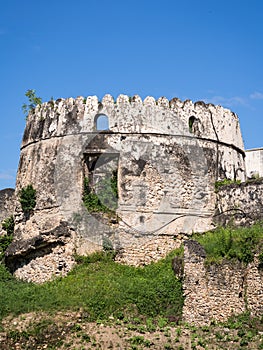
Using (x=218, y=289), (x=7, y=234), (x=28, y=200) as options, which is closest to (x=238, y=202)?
(x=218, y=289)

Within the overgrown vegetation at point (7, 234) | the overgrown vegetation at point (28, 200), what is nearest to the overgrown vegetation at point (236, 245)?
the overgrown vegetation at point (28, 200)

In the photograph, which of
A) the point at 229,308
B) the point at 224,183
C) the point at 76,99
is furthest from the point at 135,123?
the point at 229,308

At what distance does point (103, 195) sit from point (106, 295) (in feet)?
15.9

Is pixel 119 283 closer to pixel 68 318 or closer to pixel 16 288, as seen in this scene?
pixel 68 318

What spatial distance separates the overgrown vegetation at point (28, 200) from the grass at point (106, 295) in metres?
3.39

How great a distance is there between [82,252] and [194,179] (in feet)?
15.2

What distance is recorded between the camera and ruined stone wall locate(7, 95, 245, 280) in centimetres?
2200

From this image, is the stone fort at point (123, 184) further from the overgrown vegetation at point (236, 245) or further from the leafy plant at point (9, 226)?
the overgrown vegetation at point (236, 245)

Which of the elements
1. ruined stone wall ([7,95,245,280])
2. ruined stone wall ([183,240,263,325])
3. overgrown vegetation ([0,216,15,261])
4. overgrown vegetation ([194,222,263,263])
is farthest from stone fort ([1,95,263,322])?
ruined stone wall ([183,240,263,325])

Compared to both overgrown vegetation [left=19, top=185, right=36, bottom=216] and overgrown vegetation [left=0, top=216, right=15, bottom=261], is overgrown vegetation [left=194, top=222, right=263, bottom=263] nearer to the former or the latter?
overgrown vegetation [left=19, top=185, right=36, bottom=216]

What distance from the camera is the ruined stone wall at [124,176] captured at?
22.0 metres

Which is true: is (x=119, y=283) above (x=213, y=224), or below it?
below

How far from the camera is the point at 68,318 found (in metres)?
17.9

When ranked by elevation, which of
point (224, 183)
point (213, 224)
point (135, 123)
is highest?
point (135, 123)
